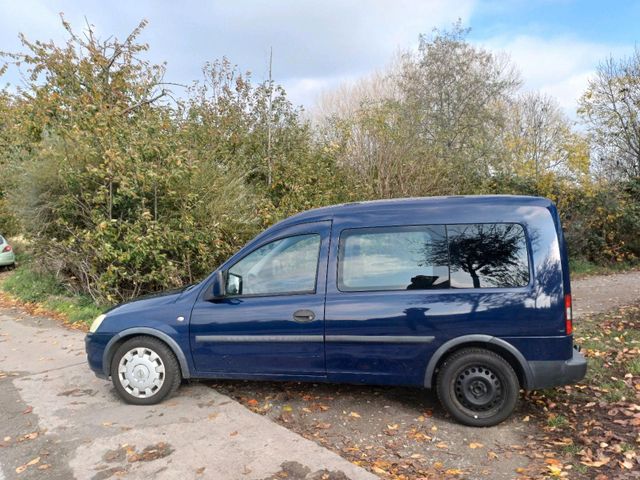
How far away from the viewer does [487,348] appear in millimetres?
3836

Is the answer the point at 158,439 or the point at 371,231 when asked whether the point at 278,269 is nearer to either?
the point at 371,231

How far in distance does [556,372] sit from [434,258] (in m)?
1.28

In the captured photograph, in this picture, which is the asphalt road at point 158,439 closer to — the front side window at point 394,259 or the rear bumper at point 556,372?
the rear bumper at point 556,372

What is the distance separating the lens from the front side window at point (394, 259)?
391 centimetres

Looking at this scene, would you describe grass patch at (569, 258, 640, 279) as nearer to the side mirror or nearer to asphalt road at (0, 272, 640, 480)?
asphalt road at (0, 272, 640, 480)

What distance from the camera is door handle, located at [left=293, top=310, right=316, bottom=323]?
157 inches

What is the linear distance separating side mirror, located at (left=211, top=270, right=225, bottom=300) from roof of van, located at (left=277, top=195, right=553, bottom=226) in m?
0.72

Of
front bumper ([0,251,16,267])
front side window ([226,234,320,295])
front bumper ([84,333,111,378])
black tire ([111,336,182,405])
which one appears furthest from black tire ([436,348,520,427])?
front bumper ([0,251,16,267])

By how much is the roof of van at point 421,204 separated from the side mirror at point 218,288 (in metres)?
0.72

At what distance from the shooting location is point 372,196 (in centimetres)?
1118

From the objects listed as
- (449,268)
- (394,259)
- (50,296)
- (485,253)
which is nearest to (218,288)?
(394,259)

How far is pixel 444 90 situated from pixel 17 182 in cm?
1644

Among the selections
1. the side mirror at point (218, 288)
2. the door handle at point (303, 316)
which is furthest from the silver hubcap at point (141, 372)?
the door handle at point (303, 316)

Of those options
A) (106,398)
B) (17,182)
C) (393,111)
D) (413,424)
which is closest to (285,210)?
(393,111)
